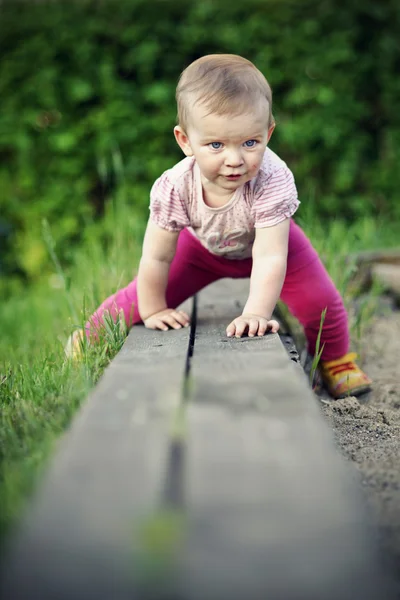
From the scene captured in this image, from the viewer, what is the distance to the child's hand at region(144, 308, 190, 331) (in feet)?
7.47

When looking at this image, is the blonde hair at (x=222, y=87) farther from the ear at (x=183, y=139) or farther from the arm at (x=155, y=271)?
the arm at (x=155, y=271)

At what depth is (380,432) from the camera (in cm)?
201

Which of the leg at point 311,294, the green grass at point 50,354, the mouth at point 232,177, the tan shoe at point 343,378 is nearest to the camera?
the green grass at point 50,354

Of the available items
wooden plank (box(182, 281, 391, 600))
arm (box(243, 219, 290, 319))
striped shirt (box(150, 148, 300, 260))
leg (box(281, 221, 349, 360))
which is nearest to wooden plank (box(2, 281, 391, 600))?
wooden plank (box(182, 281, 391, 600))

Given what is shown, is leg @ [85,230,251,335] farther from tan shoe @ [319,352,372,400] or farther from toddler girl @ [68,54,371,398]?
tan shoe @ [319,352,372,400]

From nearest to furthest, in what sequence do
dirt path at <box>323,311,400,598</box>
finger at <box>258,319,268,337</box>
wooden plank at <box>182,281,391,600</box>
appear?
wooden plank at <box>182,281,391,600</box> < dirt path at <box>323,311,400,598</box> < finger at <box>258,319,268,337</box>

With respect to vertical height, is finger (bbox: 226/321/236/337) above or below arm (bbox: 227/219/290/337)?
below

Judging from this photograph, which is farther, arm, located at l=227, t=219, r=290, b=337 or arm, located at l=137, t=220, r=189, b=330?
arm, located at l=137, t=220, r=189, b=330

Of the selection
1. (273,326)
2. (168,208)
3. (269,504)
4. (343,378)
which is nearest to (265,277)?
(273,326)

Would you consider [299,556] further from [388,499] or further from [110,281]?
[110,281]

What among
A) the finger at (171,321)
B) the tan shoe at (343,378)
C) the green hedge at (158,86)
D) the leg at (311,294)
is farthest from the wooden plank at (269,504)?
the green hedge at (158,86)

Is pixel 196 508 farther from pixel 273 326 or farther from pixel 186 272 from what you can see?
pixel 186 272

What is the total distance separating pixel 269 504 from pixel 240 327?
1.01 meters

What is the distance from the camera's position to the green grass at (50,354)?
56.2 inches
